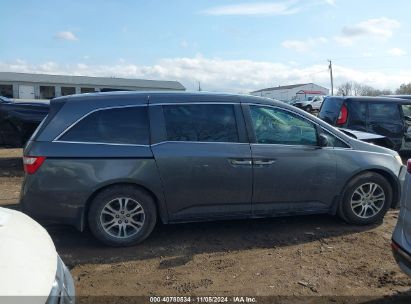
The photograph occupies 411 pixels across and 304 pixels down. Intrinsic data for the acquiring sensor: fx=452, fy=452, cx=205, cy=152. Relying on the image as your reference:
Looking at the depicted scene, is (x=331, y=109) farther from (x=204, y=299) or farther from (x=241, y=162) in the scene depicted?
(x=204, y=299)

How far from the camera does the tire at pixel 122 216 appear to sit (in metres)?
5.16

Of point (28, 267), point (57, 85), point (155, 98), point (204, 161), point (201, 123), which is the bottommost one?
point (28, 267)

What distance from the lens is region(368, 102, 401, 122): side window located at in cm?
1044

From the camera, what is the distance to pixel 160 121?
213 inches

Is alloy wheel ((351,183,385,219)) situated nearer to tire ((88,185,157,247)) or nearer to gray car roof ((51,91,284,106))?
gray car roof ((51,91,284,106))

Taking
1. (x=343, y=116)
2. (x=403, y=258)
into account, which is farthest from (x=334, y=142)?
(x=343, y=116)

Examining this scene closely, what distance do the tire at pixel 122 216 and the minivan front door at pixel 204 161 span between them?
0.95ft

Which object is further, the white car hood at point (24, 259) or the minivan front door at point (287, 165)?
the minivan front door at point (287, 165)

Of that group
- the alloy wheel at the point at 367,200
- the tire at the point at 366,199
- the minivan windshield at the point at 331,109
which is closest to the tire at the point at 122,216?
the tire at the point at 366,199

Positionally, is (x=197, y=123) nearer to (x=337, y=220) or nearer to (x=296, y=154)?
(x=296, y=154)

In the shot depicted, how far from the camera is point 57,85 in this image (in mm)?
63156

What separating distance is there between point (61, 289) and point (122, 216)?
265 centimetres

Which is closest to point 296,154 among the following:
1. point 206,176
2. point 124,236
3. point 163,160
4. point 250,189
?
point 250,189

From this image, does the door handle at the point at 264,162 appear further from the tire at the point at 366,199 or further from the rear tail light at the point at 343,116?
the rear tail light at the point at 343,116
